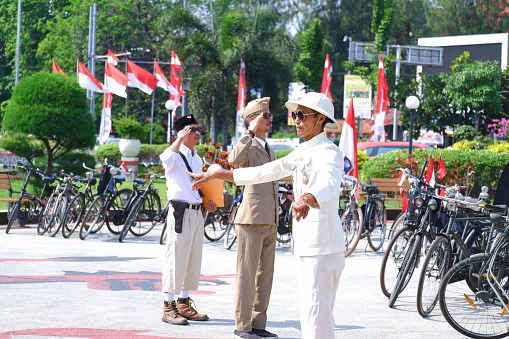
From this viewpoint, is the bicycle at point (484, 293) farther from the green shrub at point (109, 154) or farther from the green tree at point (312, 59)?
the green tree at point (312, 59)

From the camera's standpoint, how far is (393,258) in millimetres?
8367

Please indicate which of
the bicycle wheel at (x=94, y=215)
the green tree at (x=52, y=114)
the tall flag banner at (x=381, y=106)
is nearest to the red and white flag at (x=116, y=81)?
the tall flag banner at (x=381, y=106)

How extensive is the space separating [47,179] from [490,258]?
9.64 meters

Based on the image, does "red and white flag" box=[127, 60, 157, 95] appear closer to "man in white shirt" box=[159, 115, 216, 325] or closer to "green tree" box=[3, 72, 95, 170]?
"green tree" box=[3, 72, 95, 170]

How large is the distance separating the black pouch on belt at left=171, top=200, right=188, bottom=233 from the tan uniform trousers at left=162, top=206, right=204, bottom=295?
0.16ft

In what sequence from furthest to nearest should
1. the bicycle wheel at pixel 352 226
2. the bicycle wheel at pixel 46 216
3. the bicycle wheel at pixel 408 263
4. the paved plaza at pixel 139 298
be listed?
1. the bicycle wheel at pixel 46 216
2. the bicycle wheel at pixel 352 226
3. the bicycle wheel at pixel 408 263
4. the paved plaza at pixel 139 298

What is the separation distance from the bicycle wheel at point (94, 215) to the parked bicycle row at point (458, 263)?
621 centimetres

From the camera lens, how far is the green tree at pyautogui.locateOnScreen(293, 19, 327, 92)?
49.7 metres

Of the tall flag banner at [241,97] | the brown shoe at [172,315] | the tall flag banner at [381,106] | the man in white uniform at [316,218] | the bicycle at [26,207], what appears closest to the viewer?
the man in white uniform at [316,218]

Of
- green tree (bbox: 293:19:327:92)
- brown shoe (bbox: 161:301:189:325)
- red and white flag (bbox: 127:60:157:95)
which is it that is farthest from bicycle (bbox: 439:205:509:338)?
green tree (bbox: 293:19:327:92)

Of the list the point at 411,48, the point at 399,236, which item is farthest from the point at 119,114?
the point at 399,236

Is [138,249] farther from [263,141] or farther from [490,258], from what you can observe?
[490,258]

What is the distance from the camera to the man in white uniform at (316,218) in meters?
4.89

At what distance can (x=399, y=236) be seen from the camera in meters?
8.38
